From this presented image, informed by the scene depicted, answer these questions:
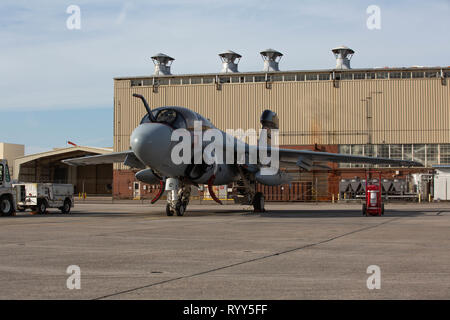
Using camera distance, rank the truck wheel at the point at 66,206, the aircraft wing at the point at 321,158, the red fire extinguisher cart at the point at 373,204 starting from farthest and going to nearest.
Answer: the truck wheel at the point at 66,206 < the aircraft wing at the point at 321,158 < the red fire extinguisher cart at the point at 373,204

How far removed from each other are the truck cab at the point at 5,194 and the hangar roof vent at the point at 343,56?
141 ft

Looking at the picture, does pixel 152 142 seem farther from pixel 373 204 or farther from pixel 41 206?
pixel 41 206

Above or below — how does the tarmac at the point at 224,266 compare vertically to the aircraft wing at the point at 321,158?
below

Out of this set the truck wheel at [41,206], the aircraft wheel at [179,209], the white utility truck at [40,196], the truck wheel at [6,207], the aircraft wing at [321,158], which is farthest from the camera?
the truck wheel at [41,206]

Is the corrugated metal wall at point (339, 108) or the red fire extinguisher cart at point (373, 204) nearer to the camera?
the red fire extinguisher cart at point (373, 204)

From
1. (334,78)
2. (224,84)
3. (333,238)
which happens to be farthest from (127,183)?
(333,238)

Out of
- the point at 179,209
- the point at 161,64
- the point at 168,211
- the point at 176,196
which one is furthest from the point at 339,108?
the point at 176,196

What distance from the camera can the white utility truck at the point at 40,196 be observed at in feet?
86.9

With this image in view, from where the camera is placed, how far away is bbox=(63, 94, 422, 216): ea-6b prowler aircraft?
60.7ft

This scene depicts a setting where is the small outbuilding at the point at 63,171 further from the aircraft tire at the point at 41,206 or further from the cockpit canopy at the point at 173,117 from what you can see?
the cockpit canopy at the point at 173,117

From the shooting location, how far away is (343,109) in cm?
5472

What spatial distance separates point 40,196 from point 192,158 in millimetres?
10859

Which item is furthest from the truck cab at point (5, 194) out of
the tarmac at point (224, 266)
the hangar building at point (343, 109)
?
the hangar building at point (343, 109)

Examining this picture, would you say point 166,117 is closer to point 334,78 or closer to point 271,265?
point 271,265
